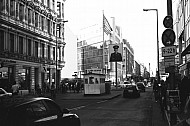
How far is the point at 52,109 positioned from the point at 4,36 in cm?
3193

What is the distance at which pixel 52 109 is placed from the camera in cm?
686

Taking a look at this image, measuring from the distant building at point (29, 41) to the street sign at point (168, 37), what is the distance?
2772 cm

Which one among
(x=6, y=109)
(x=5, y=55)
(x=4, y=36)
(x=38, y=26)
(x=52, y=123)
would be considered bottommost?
(x=52, y=123)

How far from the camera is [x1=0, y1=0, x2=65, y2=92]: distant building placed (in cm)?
3706

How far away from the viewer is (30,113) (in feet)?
19.2

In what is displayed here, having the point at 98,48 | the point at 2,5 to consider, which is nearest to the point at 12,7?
the point at 2,5

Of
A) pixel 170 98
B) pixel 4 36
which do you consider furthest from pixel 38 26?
pixel 170 98

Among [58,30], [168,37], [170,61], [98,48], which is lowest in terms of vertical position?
[170,61]

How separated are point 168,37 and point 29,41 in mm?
37481

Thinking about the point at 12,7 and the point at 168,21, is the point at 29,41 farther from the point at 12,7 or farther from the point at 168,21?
the point at 168,21

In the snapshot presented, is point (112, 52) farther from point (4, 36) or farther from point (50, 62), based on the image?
point (4, 36)

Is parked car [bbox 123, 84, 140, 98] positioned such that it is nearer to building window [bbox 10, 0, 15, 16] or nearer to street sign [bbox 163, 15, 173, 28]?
building window [bbox 10, 0, 15, 16]

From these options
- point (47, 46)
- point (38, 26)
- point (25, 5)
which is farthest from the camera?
point (47, 46)

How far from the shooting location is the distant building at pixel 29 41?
122 feet
